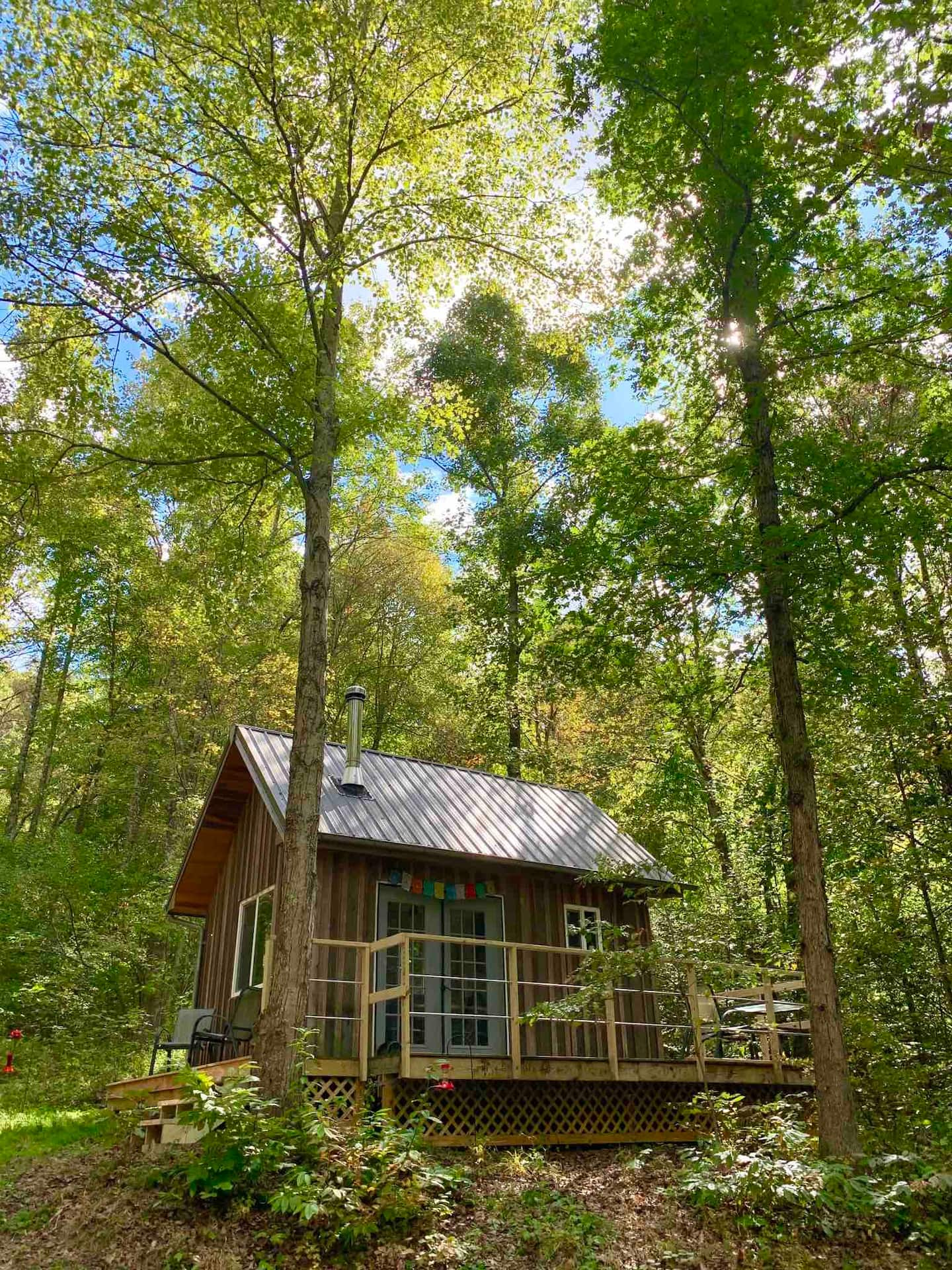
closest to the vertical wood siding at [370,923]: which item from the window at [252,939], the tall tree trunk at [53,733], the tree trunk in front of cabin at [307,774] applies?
the window at [252,939]

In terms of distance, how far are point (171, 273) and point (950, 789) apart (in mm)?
11075

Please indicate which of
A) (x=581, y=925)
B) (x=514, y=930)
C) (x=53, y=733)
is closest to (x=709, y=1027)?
(x=581, y=925)

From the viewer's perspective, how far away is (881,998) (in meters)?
10.5

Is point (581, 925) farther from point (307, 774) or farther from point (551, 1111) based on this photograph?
point (307, 774)

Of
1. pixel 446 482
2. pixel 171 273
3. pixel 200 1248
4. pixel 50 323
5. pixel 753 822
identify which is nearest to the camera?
pixel 200 1248

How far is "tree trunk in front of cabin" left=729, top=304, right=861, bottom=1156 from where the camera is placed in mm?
6719

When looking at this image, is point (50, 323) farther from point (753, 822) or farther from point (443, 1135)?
point (753, 822)

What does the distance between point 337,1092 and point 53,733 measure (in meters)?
16.6

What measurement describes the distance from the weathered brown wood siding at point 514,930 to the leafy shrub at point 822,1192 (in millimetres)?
3076

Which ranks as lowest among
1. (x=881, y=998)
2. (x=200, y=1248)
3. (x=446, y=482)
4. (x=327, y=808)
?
(x=200, y=1248)

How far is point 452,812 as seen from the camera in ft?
37.8

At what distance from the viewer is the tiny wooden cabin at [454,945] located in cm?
862

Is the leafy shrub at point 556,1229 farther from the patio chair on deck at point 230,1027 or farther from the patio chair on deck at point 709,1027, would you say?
the patio chair on deck at point 709,1027

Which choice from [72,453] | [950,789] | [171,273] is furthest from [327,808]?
[950,789]
